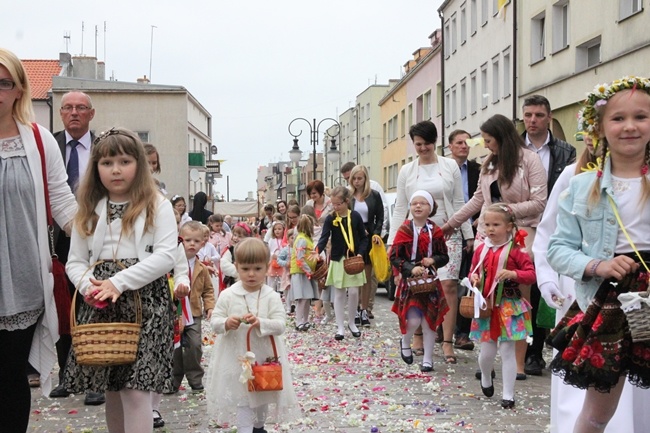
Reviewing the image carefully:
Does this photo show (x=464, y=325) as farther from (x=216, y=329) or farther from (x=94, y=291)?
(x=94, y=291)

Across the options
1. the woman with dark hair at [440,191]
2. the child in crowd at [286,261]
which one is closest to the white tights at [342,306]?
the woman with dark hair at [440,191]

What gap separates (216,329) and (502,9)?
29921 millimetres

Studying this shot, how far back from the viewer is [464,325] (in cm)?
1109

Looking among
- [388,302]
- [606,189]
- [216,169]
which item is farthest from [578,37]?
[216,169]

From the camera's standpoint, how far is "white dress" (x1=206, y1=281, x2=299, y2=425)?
5.94 meters

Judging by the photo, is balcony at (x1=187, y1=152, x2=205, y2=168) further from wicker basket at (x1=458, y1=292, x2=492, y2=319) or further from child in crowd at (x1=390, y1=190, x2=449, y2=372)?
wicker basket at (x1=458, y1=292, x2=492, y2=319)

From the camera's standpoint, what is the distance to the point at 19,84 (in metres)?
4.81

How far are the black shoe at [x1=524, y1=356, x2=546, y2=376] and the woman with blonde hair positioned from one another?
5.40 metres

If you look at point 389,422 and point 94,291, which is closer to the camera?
point 94,291

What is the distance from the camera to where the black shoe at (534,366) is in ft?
29.7

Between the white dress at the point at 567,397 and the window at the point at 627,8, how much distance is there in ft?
58.6

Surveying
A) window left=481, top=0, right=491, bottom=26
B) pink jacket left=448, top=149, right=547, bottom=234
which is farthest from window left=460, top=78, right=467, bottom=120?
pink jacket left=448, top=149, right=547, bottom=234

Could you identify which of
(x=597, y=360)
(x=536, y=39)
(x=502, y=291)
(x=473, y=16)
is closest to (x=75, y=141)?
(x=502, y=291)

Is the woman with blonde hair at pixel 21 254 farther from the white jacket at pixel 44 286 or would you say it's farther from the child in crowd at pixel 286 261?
the child in crowd at pixel 286 261
